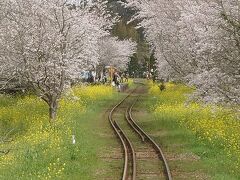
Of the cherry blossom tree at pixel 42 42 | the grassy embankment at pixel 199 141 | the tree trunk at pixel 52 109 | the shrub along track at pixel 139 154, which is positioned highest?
the cherry blossom tree at pixel 42 42

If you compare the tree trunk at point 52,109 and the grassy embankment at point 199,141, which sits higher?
the tree trunk at point 52,109

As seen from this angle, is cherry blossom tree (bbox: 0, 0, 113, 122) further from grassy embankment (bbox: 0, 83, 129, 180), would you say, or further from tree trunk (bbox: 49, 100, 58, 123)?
grassy embankment (bbox: 0, 83, 129, 180)

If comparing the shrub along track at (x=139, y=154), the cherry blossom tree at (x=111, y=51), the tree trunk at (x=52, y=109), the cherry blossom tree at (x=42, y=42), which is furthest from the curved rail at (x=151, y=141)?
the cherry blossom tree at (x=111, y=51)

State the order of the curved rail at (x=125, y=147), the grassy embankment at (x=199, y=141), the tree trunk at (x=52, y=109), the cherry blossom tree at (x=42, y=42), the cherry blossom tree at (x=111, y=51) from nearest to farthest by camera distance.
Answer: the curved rail at (x=125, y=147)
the grassy embankment at (x=199, y=141)
the cherry blossom tree at (x=42, y=42)
the tree trunk at (x=52, y=109)
the cherry blossom tree at (x=111, y=51)

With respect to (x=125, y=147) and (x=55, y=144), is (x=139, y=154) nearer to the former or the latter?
(x=125, y=147)

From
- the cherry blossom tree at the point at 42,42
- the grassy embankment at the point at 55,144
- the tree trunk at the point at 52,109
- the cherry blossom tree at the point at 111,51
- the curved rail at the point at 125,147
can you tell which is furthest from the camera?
the cherry blossom tree at the point at 111,51

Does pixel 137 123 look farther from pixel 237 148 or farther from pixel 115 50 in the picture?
pixel 115 50

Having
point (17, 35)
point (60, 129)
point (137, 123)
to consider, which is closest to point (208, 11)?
point (60, 129)

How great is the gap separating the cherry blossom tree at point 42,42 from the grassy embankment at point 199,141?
19.9ft

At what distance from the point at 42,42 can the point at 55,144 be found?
23.9 feet

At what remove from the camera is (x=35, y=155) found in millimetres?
17578

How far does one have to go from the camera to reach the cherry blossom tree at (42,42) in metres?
24.6

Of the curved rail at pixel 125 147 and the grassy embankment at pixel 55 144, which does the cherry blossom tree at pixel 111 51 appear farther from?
the curved rail at pixel 125 147

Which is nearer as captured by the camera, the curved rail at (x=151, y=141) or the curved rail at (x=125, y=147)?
the curved rail at (x=125, y=147)
